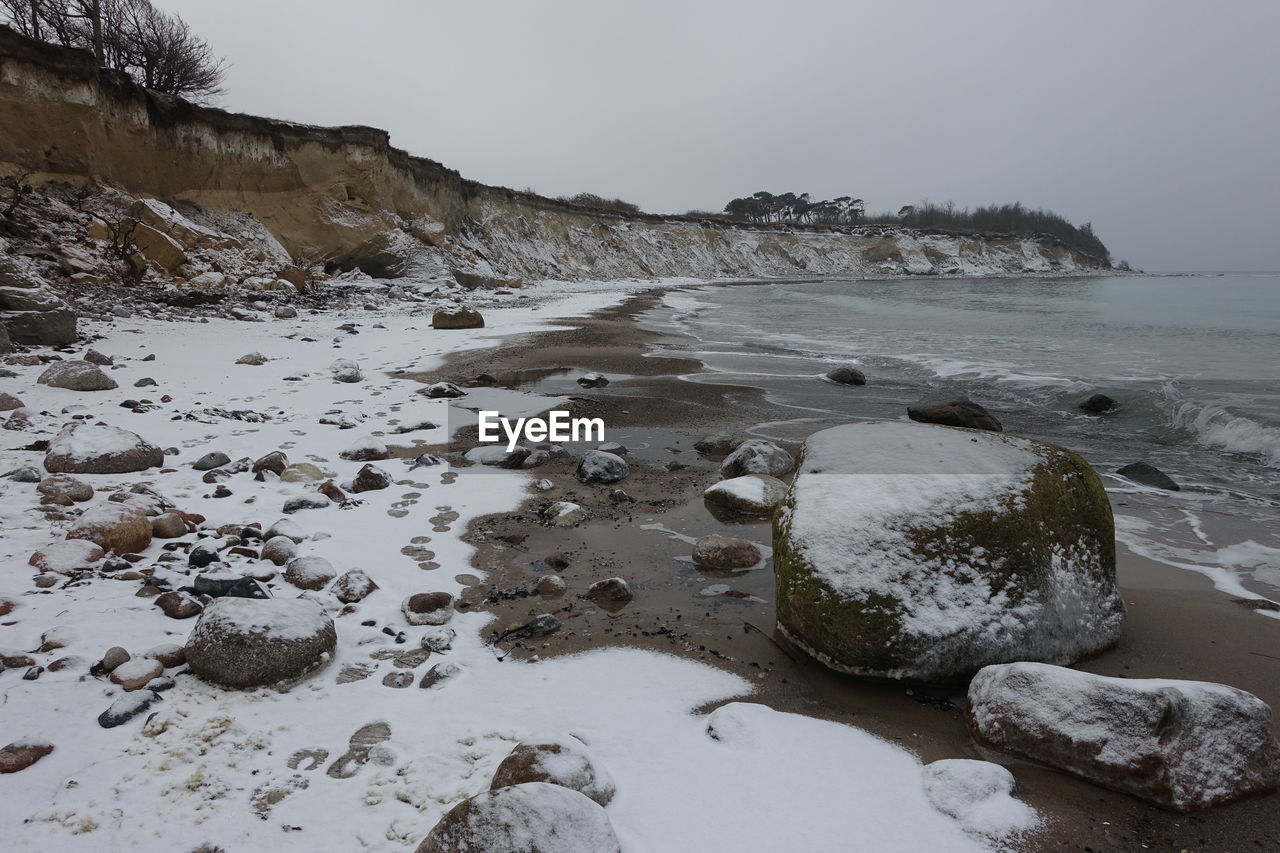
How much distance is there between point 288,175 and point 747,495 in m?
24.5

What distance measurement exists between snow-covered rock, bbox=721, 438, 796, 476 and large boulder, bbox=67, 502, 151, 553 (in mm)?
4041

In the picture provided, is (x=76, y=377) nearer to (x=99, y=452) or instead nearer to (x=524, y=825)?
(x=99, y=452)

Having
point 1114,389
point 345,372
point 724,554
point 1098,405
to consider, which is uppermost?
point 1114,389

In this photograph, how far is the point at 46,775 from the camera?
190 centimetres

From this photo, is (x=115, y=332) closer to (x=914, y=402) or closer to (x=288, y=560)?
(x=288, y=560)

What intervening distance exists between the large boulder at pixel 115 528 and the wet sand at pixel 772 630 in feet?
5.68

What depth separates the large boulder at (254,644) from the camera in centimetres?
245

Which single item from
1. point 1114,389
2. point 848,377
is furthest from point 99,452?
point 1114,389

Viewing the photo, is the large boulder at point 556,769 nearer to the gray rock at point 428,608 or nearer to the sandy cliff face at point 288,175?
the gray rock at point 428,608

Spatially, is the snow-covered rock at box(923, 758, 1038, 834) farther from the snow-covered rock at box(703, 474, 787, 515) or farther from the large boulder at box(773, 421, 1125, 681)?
the snow-covered rock at box(703, 474, 787, 515)

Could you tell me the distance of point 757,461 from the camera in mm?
5562

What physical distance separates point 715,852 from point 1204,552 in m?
4.27

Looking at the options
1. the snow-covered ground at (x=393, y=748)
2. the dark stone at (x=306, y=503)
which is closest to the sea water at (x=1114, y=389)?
the snow-covered ground at (x=393, y=748)

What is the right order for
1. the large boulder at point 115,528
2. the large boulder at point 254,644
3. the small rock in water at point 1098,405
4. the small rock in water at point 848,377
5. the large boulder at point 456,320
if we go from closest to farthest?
the large boulder at point 254,644 → the large boulder at point 115,528 → the small rock in water at point 1098,405 → the small rock in water at point 848,377 → the large boulder at point 456,320
